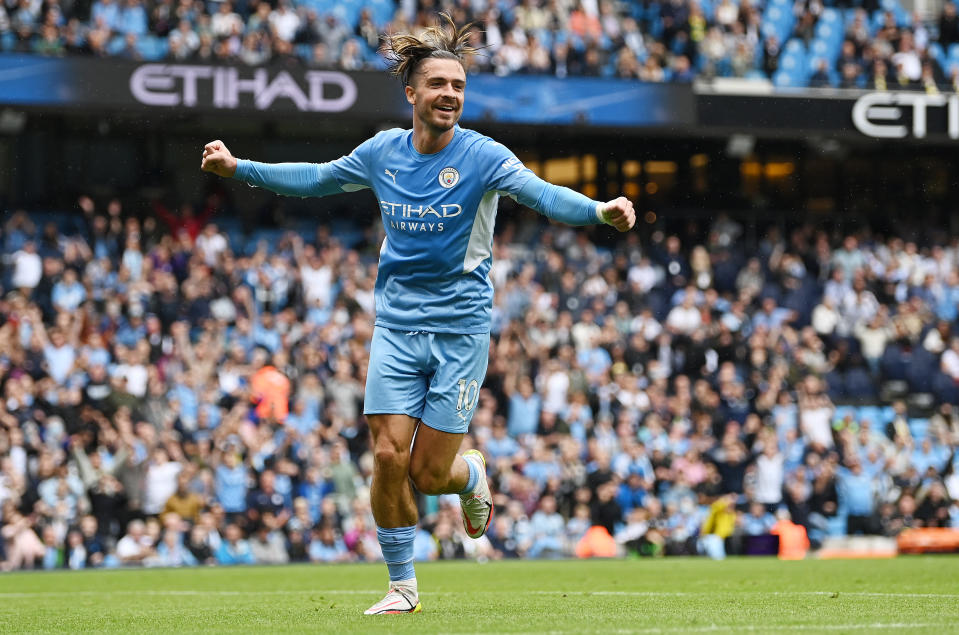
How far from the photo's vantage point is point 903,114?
25.0 meters

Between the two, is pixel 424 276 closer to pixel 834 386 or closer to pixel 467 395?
pixel 467 395

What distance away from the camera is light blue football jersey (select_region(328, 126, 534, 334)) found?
287 inches

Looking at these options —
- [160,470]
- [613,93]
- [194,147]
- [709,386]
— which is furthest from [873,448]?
[194,147]

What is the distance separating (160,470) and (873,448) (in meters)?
10.2

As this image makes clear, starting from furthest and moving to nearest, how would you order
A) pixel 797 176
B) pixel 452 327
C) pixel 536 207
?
pixel 797 176
pixel 452 327
pixel 536 207

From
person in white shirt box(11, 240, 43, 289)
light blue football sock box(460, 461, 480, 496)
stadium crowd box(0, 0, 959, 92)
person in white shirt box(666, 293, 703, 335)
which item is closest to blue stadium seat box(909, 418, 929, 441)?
person in white shirt box(666, 293, 703, 335)

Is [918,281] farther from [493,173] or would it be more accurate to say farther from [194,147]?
[493,173]

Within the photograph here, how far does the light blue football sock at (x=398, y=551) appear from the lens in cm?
743

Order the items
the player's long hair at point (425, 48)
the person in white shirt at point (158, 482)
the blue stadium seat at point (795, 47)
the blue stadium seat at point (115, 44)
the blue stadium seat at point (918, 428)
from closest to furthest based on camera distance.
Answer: the player's long hair at point (425, 48)
the person in white shirt at point (158, 482)
the blue stadium seat at point (115, 44)
the blue stadium seat at point (918, 428)
the blue stadium seat at point (795, 47)

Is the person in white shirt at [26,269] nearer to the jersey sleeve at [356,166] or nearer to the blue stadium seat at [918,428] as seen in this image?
the blue stadium seat at [918,428]

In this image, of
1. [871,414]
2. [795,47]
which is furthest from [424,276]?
[795,47]

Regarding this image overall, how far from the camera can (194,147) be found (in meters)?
25.5

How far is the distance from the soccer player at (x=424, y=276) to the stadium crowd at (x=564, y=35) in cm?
1419

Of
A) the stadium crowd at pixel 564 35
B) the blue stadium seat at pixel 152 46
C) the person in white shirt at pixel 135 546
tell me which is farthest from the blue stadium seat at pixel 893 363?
the person in white shirt at pixel 135 546
